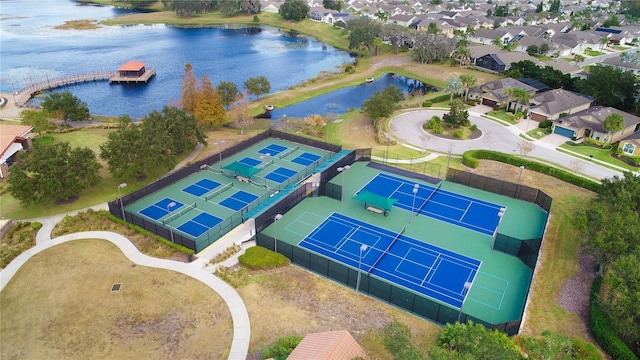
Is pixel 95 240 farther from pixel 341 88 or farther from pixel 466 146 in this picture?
pixel 341 88

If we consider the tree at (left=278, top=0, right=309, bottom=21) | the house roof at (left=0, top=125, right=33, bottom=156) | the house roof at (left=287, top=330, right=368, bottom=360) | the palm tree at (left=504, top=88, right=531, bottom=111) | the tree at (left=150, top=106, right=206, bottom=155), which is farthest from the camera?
the tree at (left=278, top=0, right=309, bottom=21)

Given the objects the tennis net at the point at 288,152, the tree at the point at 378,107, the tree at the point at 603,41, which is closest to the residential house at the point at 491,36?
the tree at the point at 603,41

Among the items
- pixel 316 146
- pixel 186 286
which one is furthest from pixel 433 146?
pixel 186 286

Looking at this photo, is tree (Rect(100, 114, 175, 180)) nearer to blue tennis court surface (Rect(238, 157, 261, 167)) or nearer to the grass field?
blue tennis court surface (Rect(238, 157, 261, 167))

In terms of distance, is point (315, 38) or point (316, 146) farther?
point (315, 38)

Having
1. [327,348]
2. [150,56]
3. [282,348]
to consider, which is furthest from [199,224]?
[150,56]

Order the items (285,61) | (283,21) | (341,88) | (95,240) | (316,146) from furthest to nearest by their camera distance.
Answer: (283,21) < (285,61) < (341,88) < (316,146) < (95,240)

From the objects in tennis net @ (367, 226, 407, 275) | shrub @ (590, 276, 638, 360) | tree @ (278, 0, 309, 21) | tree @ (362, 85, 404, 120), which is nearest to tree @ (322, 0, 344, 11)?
tree @ (278, 0, 309, 21)

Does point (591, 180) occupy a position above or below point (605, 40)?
below
